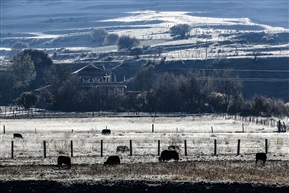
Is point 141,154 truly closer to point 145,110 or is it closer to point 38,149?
point 38,149

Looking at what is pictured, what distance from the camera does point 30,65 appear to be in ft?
416

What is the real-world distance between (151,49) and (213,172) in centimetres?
14883

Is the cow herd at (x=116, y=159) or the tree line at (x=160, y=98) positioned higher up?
the tree line at (x=160, y=98)

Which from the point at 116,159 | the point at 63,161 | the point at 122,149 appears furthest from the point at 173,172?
the point at 122,149

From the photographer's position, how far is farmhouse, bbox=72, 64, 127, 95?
110 meters

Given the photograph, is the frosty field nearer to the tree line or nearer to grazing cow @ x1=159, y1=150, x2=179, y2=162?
grazing cow @ x1=159, y1=150, x2=179, y2=162

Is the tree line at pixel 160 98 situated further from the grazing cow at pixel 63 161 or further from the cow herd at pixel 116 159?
the grazing cow at pixel 63 161

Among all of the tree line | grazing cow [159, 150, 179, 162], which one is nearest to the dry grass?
grazing cow [159, 150, 179, 162]

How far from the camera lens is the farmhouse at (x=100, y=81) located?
110 meters

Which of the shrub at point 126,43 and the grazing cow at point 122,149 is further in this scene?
the shrub at point 126,43

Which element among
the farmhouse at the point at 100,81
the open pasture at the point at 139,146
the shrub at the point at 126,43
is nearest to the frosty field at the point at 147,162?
the open pasture at the point at 139,146

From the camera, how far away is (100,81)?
121125mm

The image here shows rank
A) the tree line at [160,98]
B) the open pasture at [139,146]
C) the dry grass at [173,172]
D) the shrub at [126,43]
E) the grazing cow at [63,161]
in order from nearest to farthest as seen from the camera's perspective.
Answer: the dry grass at [173,172] → the grazing cow at [63,161] → the open pasture at [139,146] → the tree line at [160,98] → the shrub at [126,43]

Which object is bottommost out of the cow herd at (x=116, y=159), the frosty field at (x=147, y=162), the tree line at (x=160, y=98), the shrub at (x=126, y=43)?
the frosty field at (x=147, y=162)
